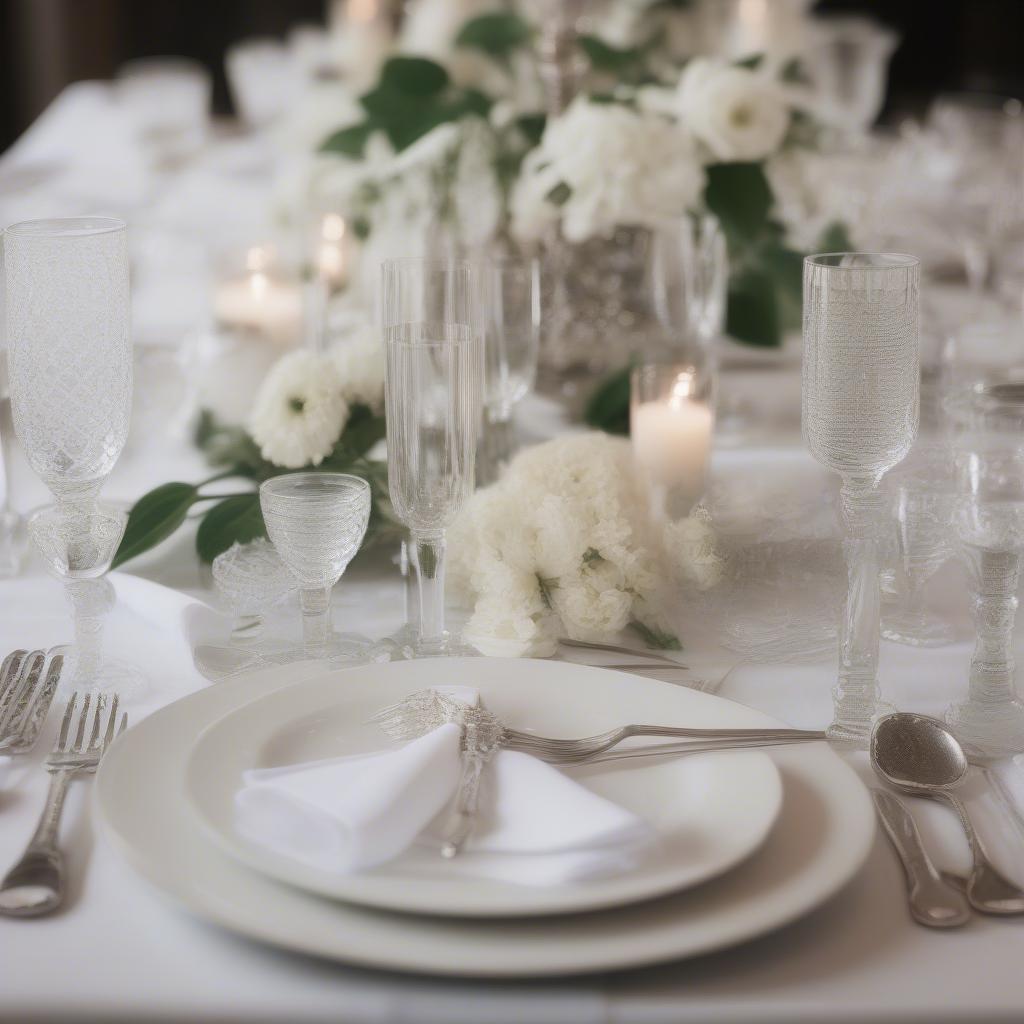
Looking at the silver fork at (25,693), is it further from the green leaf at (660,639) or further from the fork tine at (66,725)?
the green leaf at (660,639)

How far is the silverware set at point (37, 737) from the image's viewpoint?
0.71 meters

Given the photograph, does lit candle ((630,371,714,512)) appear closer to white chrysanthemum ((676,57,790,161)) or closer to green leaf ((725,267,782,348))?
white chrysanthemum ((676,57,790,161))

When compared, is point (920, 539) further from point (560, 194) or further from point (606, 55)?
point (606, 55)

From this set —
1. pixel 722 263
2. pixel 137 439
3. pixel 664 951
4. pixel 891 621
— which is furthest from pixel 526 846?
pixel 722 263

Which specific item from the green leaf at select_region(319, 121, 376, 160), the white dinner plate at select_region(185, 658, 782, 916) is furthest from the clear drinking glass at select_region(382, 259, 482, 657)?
the green leaf at select_region(319, 121, 376, 160)

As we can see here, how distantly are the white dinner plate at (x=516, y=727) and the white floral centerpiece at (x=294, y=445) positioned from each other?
0.97 ft

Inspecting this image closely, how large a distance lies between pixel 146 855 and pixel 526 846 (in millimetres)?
188

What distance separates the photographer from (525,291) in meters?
1.32

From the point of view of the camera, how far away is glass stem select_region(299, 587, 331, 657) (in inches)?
39.3

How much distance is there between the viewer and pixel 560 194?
5.21ft

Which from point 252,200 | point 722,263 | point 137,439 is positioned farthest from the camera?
point 252,200

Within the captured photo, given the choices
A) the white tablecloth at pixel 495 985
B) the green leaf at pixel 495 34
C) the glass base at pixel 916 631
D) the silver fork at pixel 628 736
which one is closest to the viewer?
the white tablecloth at pixel 495 985

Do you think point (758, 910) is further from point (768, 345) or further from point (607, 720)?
point (768, 345)

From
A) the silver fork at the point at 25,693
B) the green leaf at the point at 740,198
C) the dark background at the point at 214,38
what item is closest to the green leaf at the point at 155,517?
the silver fork at the point at 25,693
